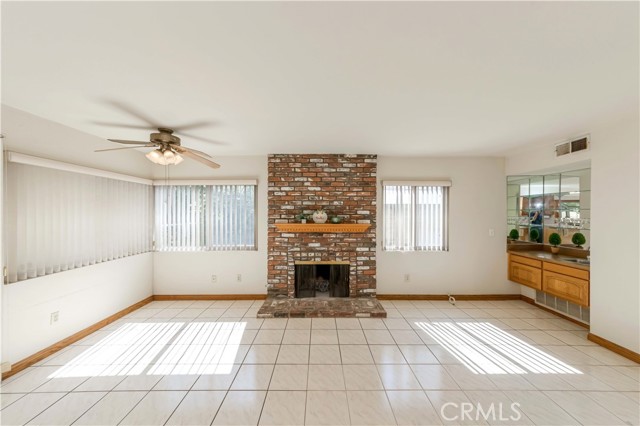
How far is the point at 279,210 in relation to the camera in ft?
14.7

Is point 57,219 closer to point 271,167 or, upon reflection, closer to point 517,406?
point 271,167

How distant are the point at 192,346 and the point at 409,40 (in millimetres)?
3543

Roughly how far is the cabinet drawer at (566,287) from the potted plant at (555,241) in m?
0.55

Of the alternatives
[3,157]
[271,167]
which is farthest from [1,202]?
[271,167]

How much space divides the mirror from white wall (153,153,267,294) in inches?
176

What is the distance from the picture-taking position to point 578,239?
3.72 m

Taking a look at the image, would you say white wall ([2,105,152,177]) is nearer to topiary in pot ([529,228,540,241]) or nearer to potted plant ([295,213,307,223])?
potted plant ([295,213,307,223])

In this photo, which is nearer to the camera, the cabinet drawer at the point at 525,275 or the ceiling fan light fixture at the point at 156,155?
the ceiling fan light fixture at the point at 156,155

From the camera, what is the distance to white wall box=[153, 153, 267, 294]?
4.48 metres

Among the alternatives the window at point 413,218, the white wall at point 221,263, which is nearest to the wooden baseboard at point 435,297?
the window at point 413,218

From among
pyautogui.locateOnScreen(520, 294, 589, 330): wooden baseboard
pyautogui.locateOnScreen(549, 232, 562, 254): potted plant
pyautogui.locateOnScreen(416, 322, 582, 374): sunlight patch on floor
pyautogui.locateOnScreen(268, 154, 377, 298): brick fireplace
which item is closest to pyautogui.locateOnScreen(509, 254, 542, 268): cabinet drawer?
pyautogui.locateOnScreen(549, 232, 562, 254): potted plant

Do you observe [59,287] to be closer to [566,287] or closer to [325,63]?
[325,63]

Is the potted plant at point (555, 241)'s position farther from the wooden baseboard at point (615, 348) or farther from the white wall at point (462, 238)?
the wooden baseboard at point (615, 348)

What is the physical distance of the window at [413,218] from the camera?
4.58 metres
